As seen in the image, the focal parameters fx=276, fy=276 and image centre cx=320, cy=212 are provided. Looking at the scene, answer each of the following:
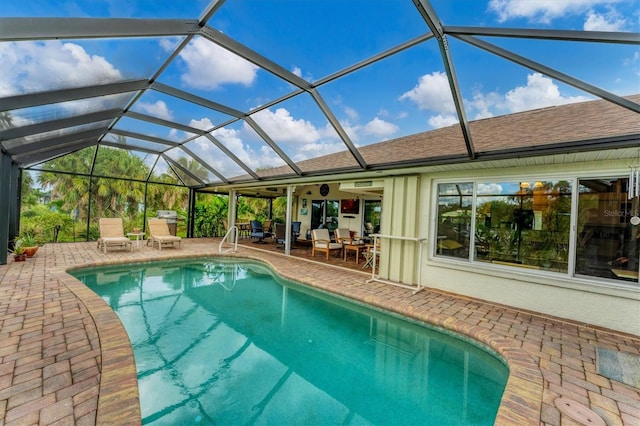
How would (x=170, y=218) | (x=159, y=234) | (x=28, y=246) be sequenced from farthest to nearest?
(x=170, y=218), (x=159, y=234), (x=28, y=246)

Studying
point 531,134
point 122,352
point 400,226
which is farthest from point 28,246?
point 531,134

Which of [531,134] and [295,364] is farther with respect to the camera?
[531,134]

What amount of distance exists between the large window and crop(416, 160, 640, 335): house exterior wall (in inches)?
6.4

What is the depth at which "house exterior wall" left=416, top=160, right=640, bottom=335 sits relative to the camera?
4508mm

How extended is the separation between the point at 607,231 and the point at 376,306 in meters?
4.21

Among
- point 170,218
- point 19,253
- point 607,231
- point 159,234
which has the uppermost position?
point 607,231

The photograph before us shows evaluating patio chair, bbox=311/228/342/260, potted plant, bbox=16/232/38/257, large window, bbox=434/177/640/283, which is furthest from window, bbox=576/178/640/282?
potted plant, bbox=16/232/38/257

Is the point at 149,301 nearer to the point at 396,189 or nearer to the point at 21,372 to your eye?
the point at 21,372

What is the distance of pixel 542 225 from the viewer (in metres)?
5.42

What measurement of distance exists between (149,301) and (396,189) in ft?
20.6

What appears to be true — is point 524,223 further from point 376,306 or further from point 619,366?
point 376,306

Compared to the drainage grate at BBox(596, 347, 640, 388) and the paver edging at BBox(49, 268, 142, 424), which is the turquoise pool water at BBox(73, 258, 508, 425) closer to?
the paver edging at BBox(49, 268, 142, 424)

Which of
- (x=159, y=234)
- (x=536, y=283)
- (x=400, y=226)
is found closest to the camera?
(x=536, y=283)

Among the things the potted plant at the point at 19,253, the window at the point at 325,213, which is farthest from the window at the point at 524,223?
the potted plant at the point at 19,253
